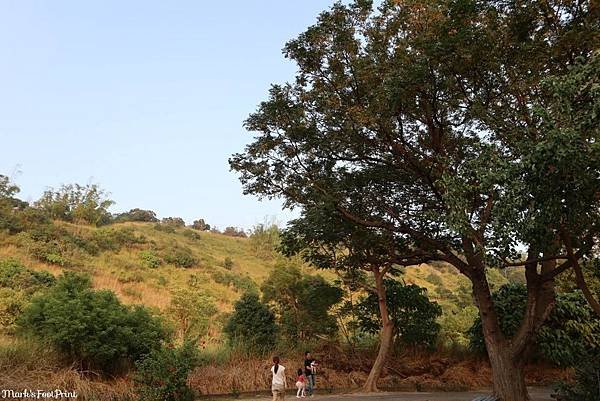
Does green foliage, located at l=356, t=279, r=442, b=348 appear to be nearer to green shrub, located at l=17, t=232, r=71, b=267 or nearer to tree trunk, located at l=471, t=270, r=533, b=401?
tree trunk, located at l=471, t=270, r=533, b=401

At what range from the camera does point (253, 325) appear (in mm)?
19828

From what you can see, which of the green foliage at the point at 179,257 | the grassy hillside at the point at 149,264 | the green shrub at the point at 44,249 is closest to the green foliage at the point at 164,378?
the grassy hillside at the point at 149,264

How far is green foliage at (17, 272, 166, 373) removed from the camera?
1249 cm

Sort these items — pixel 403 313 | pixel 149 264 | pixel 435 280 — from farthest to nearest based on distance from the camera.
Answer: pixel 435 280 → pixel 149 264 → pixel 403 313

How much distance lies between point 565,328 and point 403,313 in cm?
600

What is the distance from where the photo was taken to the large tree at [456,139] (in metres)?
7.46

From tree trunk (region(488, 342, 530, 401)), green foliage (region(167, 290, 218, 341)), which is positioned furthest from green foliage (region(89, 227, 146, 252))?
tree trunk (region(488, 342, 530, 401))

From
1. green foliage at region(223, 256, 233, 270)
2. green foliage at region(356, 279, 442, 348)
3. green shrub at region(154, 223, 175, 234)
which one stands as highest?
green shrub at region(154, 223, 175, 234)

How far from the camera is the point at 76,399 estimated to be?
37.4 ft

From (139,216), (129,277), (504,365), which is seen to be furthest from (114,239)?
(504,365)

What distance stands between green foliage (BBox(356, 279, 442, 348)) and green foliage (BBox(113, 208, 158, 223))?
51026mm

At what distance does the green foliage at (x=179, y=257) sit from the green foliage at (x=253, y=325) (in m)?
25.0

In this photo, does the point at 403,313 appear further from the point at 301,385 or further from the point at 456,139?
the point at 456,139

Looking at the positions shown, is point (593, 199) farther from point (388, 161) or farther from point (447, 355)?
point (447, 355)
